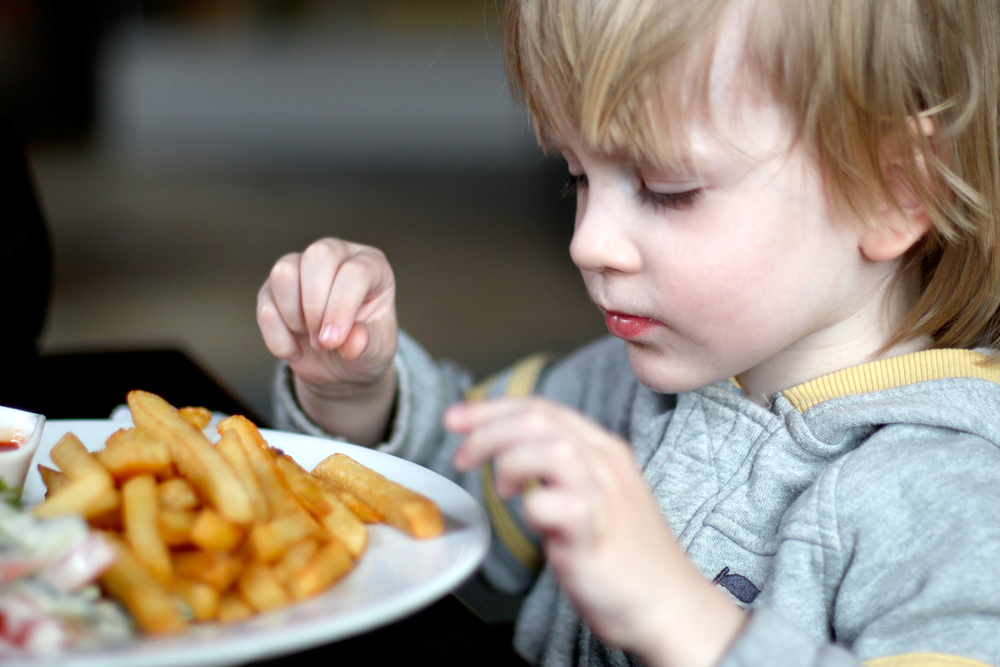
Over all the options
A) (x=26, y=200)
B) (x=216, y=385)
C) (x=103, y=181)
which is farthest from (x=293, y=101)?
(x=216, y=385)

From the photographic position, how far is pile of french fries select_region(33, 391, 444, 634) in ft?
2.23

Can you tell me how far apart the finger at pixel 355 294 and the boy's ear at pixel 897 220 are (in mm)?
629

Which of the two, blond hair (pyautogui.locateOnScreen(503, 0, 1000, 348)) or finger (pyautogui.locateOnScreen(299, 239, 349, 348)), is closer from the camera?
blond hair (pyautogui.locateOnScreen(503, 0, 1000, 348))

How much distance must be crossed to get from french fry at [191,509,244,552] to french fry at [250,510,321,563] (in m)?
0.02

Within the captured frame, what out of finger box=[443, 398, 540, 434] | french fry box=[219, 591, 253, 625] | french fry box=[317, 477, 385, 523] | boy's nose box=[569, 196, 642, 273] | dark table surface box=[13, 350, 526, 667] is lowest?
dark table surface box=[13, 350, 526, 667]

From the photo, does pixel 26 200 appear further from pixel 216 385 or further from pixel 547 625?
pixel 547 625

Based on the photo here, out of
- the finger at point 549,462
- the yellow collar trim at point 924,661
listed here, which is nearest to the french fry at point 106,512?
the finger at point 549,462

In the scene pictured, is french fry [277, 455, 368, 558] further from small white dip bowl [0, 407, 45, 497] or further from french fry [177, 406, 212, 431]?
small white dip bowl [0, 407, 45, 497]

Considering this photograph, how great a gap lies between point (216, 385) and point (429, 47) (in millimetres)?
11097

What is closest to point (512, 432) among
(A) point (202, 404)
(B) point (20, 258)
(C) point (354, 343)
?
(C) point (354, 343)

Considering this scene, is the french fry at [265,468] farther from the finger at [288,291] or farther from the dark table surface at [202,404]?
the finger at [288,291]

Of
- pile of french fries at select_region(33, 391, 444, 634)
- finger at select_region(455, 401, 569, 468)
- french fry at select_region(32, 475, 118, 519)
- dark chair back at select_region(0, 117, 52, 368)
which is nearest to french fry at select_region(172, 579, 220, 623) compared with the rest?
pile of french fries at select_region(33, 391, 444, 634)

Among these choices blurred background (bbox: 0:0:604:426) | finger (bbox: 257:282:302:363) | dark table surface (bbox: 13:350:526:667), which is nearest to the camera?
dark table surface (bbox: 13:350:526:667)

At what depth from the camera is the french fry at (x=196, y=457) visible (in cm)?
75
